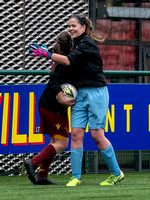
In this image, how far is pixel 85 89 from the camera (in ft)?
16.1

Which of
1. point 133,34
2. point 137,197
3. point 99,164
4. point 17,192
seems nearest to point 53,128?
point 17,192

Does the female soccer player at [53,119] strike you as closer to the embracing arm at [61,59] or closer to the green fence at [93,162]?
the embracing arm at [61,59]

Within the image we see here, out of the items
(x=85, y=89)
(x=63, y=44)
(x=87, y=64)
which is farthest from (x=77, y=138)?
(x=63, y=44)

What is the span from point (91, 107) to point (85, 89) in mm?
176

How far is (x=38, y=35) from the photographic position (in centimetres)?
821

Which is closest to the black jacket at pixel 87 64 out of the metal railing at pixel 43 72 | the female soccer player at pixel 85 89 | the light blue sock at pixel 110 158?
the female soccer player at pixel 85 89

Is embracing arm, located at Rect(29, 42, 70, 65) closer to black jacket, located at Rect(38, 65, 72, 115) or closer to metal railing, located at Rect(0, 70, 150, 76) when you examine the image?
black jacket, located at Rect(38, 65, 72, 115)

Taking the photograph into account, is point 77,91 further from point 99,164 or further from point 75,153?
point 99,164

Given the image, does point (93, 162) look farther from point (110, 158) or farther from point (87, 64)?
point (87, 64)

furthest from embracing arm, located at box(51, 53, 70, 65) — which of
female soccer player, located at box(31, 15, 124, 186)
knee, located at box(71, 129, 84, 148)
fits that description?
knee, located at box(71, 129, 84, 148)

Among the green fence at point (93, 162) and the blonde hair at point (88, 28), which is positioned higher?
the blonde hair at point (88, 28)

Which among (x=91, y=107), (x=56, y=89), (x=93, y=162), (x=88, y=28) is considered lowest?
(x=93, y=162)

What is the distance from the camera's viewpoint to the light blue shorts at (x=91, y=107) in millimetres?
4902

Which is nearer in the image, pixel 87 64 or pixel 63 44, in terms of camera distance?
A: pixel 87 64
